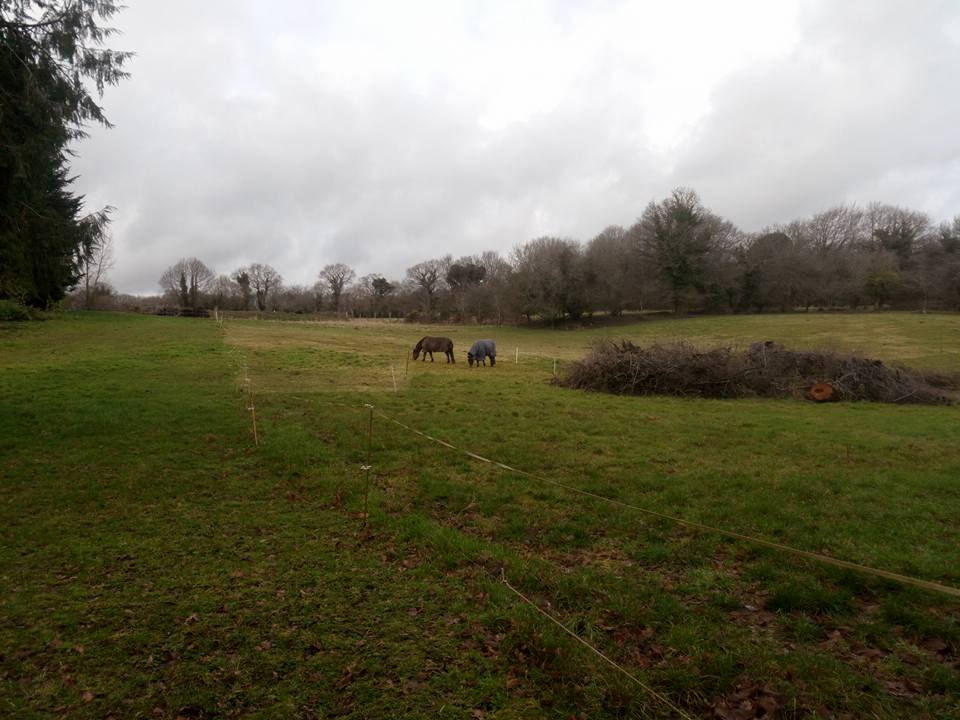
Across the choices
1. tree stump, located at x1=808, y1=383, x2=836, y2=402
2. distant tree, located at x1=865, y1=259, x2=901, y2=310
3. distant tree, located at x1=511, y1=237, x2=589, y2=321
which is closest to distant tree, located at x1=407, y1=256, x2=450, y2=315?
distant tree, located at x1=511, y1=237, x2=589, y2=321

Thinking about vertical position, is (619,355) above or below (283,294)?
below

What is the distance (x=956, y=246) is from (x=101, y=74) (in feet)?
243

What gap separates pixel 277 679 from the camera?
132 inches

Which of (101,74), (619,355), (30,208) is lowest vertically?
(619,355)

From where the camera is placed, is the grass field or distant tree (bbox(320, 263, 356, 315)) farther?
distant tree (bbox(320, 263, 356, 315))

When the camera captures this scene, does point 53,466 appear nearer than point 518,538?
No

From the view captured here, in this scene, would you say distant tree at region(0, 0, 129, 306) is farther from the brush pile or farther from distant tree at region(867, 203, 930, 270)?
distant tree at region(867, 203, 930, 270)

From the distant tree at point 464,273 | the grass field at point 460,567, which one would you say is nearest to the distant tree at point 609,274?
the distant tree at point 464,273

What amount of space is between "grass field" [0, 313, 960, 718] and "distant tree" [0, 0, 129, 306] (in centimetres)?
325

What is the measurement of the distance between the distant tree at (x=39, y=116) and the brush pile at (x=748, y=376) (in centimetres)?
1402

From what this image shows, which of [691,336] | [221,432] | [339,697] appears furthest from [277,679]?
[691,336]

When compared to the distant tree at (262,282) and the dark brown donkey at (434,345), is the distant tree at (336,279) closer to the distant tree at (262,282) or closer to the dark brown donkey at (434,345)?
the distant tree at (262,282)

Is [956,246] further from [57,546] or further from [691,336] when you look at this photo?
[57,546]

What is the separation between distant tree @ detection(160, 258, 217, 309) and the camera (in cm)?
6919
